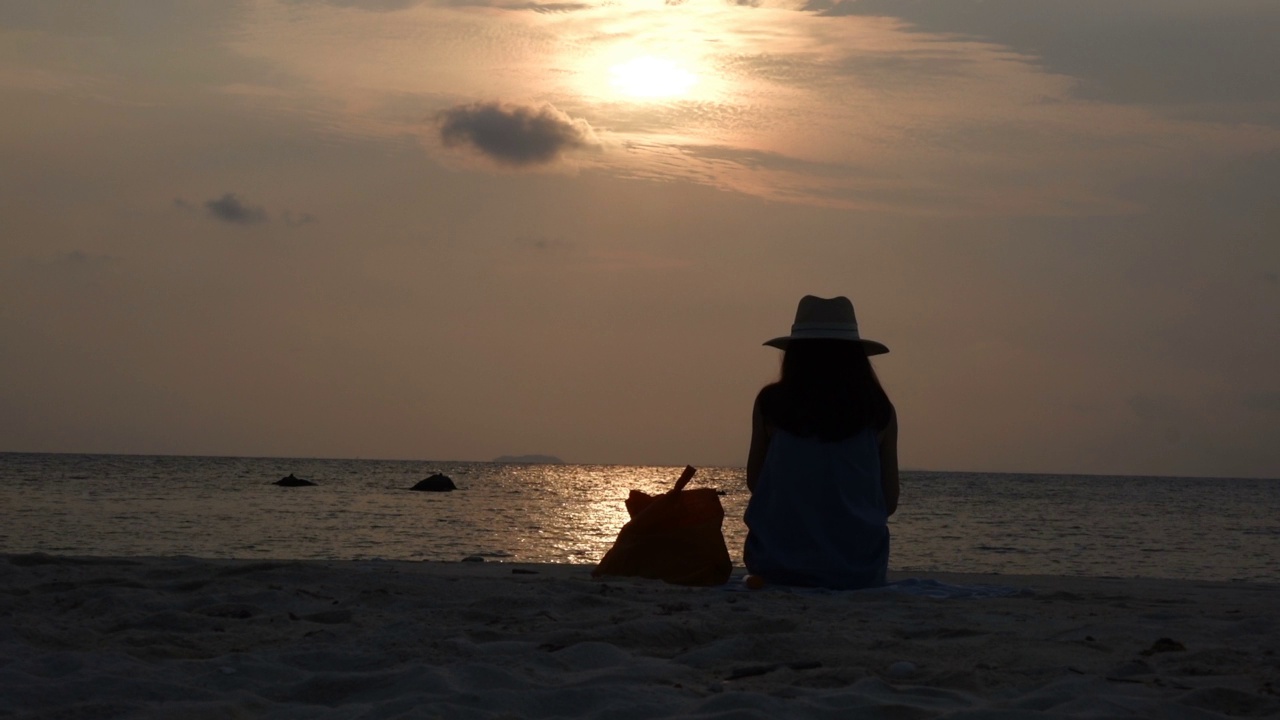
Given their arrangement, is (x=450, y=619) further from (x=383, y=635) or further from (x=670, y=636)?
(x=670, y=636)

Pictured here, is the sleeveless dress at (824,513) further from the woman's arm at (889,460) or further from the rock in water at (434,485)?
the rock in water at (434,485)

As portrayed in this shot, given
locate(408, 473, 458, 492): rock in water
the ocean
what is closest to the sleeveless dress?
the ocean

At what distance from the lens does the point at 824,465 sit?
19.8 ft

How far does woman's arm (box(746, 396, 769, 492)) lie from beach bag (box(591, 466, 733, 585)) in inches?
10.3

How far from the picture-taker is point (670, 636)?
437 cm

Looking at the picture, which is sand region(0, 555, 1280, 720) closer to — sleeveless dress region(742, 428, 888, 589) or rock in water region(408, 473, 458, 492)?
sleeveless dress region(742, 428, 888, 589)

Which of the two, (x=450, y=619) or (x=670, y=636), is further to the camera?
(x=450, y=619)

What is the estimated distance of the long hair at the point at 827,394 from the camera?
238 inches

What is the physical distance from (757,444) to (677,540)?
734mm

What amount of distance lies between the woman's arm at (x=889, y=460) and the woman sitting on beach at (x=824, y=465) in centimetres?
1

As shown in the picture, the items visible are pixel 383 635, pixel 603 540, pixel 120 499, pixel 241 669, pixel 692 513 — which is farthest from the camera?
pixel 120 499

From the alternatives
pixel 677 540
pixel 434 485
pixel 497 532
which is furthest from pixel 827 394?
pixel 434 485

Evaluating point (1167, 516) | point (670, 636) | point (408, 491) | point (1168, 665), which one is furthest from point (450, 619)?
point (408, 491)

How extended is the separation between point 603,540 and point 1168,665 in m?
21.2
